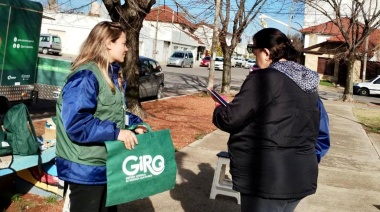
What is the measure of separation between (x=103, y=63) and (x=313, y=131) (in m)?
1.33

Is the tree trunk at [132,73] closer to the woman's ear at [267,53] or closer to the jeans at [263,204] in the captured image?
the woman's ear at [267,53]

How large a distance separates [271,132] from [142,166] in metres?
0.84

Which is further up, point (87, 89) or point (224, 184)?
point (87, 89)

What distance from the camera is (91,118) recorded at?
2582mm

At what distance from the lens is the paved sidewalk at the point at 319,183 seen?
207 inches

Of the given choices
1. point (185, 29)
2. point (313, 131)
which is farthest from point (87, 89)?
point (185, 29)

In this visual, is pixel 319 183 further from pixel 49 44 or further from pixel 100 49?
pixel 49 44

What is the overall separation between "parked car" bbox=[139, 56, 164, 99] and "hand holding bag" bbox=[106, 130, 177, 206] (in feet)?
42.3

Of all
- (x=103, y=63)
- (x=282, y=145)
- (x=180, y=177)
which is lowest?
(x=180, y=177)

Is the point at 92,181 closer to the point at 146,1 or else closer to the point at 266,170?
the point at 266,170

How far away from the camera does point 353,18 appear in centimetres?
2331

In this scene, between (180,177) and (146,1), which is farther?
(146,1)

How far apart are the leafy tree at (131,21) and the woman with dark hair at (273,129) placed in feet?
23.7

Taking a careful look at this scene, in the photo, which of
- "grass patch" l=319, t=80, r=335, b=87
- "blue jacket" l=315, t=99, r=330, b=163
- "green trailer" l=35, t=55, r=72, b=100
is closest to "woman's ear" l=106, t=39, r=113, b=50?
"blue jacket" l=315, t=99, r=330, b=163
